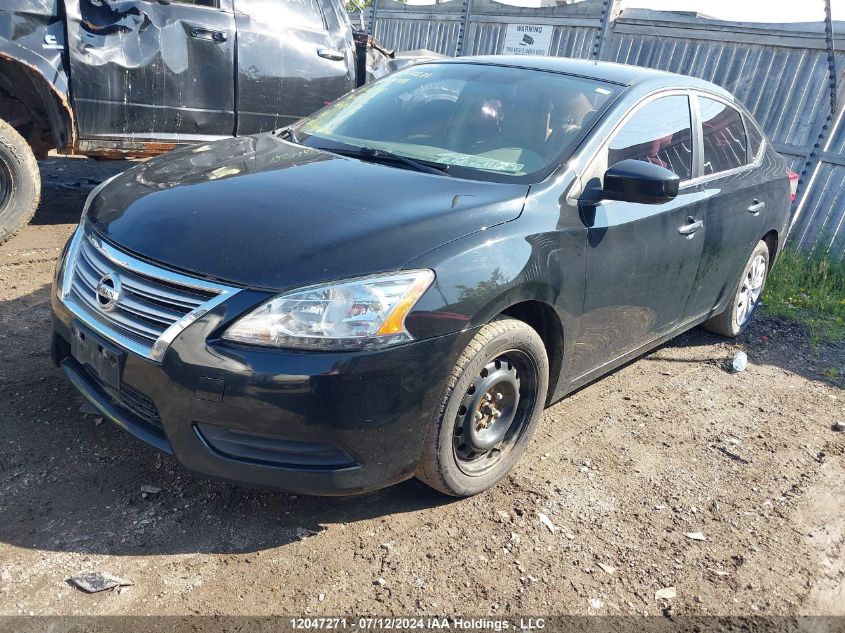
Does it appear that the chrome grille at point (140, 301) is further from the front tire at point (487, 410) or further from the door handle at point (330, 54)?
the door handle at point (330, 54)

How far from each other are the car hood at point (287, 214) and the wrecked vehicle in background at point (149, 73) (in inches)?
86.3

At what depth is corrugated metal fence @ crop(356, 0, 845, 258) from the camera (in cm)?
755

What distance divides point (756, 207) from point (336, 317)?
10.9 ft

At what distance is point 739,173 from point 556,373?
6.92ft

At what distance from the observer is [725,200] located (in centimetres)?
424

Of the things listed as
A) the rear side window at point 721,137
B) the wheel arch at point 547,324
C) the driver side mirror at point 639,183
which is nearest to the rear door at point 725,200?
the rear side window at point 721,137

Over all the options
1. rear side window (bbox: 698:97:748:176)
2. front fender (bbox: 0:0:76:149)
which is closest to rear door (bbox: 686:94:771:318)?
rear side window (bbox: 698:97:748:176)

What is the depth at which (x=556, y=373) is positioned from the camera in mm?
3297

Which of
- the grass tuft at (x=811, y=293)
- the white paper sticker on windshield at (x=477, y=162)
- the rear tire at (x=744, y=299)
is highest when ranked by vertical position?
the white paper sticker on windshield at (x=477, y=162)

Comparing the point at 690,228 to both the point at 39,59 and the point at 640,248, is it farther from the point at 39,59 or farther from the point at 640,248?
the point at 39,59

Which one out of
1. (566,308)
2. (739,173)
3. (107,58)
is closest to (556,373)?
(566,308)

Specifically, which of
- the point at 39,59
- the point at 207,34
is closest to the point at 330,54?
the point at 207,34

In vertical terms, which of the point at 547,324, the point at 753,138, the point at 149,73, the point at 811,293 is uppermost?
the point at 753,138

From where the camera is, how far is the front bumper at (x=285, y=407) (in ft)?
7.81
